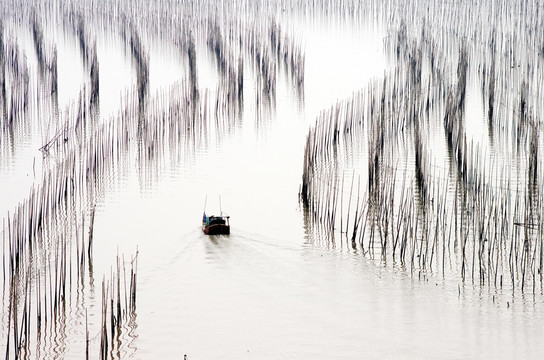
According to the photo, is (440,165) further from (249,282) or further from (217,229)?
(249,282)

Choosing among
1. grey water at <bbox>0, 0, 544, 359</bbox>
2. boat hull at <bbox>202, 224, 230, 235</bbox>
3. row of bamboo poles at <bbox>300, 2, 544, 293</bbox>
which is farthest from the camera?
boat hull at <bbox>202, 224, 230, 235</bbox>

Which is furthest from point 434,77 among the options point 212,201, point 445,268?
point 445,268

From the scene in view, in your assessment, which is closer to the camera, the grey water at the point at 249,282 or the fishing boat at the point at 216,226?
the grey water at the point at 249,282

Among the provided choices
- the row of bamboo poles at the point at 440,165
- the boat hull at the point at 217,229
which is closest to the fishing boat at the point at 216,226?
the boat hull at the point at 217,229

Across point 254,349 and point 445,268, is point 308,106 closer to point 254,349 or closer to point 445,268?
point 445,268

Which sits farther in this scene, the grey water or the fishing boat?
the fishing boat

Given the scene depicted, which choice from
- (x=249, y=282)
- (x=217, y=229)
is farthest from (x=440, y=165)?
(x=249, y=282)

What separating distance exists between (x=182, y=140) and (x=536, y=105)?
4217 millimetres

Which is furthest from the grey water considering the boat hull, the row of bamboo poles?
the row of bamboo poles

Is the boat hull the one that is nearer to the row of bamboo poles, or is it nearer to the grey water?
the grey water

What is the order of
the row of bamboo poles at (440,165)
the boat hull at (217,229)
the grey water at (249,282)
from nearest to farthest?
the grey water at (249,282), the row of bamboo poles at (440,165), the boat hull at (217,229)

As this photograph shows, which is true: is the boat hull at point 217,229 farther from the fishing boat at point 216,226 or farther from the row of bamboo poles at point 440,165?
the row of bamboo poles at point 440,165

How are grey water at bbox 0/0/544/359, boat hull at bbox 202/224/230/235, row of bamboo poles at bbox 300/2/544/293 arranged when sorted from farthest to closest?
boat hull at bbox 202/224/230/235
row of bamboo poles at bbox 300/2/544/293
grey water at bbox 0/0/544/359

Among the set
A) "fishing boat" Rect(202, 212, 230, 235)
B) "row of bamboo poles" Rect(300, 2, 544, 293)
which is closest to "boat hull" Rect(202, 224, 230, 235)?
"fishing boat" Rect(202, 212, 230, 235)
